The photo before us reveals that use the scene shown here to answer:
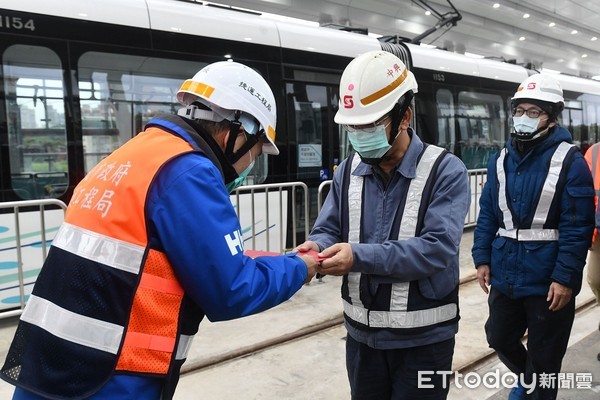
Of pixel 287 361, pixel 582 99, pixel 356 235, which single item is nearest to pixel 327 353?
pixel 287 361

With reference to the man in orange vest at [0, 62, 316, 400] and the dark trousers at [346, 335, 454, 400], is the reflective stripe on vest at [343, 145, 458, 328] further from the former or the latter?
the man in orange vest at [0, 62, 316, 400]

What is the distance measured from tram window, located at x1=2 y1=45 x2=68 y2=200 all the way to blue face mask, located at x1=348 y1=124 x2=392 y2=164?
→ 12.5ft

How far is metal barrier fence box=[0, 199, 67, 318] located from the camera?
13.8ft

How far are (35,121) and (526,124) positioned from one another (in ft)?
13.8

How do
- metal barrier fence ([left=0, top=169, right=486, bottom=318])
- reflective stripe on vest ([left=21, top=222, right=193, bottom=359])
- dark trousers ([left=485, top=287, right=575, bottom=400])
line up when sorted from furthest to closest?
metal barrier fence ([left=0, top=169, right=486, bottom=318]) → dark trousers ([left=485, top=287, right=575, bottom=400]) → reflective stripe on vest ([left=21, top=222, right=193, bottom=359])

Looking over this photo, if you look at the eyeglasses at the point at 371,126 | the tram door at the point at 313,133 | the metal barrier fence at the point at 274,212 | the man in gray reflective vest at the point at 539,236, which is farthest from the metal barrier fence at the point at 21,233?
the man in gray reflective vest at the point at 539,236

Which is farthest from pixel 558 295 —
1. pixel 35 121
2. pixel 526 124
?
pixel 35 121

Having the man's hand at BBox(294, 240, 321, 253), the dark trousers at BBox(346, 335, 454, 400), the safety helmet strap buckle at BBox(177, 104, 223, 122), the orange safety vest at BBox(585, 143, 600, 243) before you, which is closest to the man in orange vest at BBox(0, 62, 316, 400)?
the safety helmet strap buckle at BBox(177, 104, 223, 122)

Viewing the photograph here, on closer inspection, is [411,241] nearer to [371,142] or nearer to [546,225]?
[371,142]

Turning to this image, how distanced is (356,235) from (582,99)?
39.4 feet

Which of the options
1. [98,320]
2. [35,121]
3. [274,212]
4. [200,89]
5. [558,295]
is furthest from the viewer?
[274,212]

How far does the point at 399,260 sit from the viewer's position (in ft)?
5.49

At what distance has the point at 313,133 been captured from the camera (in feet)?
21.0

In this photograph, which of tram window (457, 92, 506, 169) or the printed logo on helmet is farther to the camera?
tram window (457, 92, 506, 169)
